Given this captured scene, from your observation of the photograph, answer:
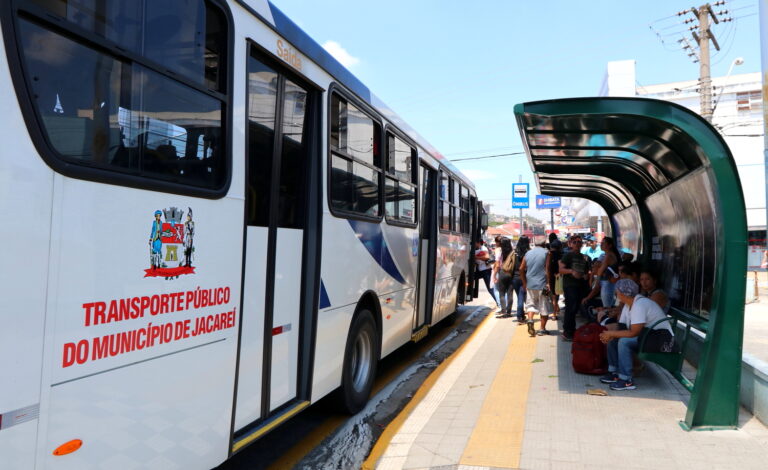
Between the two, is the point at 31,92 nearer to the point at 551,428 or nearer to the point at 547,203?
the point at 551,428

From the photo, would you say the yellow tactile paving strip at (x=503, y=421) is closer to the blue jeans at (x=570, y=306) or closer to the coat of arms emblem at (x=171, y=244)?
the blue jeans at (x=570, y=306)

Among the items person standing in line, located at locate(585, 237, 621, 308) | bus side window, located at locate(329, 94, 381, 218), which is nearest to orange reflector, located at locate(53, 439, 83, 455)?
bus side window, located at locate(329, 94, 381, 218)

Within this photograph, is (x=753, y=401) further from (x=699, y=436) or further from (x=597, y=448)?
(x=597, y=448)

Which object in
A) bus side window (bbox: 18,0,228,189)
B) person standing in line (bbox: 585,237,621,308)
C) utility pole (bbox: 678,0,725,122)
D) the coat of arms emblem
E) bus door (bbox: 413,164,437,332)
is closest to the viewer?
A: bus side window (bbox: 18,0,228,189)

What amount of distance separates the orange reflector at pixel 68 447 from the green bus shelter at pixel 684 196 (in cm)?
420

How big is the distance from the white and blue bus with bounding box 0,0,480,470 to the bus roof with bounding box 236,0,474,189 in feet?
0.07

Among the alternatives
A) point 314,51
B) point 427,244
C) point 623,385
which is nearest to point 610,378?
point 623,385

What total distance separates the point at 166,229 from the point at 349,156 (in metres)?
2.60


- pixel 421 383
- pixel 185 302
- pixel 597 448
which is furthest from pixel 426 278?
pixel 185 302

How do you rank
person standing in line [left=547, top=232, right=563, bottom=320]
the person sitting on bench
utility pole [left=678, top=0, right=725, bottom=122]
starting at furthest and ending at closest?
utility pole [left=678, top=0, right=725, bottom=122] → person standing in line [left=547, top=232, right=563, bottom=320] → the person sitting on bench

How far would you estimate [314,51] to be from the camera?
182 inches

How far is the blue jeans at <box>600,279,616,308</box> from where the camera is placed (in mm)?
8836

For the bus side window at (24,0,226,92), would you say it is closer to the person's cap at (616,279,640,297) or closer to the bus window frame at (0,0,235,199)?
the bus window frame at (0,0,235,199)

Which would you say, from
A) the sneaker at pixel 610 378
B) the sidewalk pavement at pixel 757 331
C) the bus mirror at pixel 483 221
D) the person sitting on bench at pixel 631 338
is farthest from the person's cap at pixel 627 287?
the bus mirror at pixel 483 221
